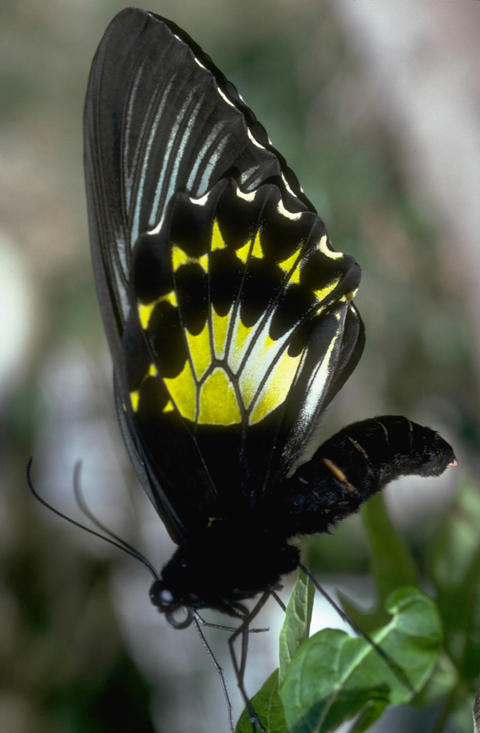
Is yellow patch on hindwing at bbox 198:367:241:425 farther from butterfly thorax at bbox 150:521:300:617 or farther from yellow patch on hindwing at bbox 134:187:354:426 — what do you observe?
butterfly thorax at bbox 150:521:300:617

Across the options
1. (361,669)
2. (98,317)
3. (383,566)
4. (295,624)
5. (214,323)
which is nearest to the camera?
(361,669)

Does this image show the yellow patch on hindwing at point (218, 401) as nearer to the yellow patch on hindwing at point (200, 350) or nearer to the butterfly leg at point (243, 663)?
the yellow patch on hindwing at point (200, 350)

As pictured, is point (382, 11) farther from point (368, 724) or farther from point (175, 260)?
point (368, 724)

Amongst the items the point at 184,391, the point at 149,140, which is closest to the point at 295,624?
the point at 184,391

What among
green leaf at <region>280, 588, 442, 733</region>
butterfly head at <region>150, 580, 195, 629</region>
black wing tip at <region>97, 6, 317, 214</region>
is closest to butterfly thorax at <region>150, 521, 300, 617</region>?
butterfly head at <region>150, 580, 195, 629</region>

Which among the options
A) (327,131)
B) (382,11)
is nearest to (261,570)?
(382,11)

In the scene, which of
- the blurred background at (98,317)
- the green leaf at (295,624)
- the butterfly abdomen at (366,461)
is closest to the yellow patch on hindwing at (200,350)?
the butterfly abdomen at (366,461)

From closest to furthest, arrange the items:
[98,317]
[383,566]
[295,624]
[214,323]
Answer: [295,624] < [383,566] < [214,323] < [98,317]

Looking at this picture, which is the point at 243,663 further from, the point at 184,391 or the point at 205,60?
the point at 205,60
